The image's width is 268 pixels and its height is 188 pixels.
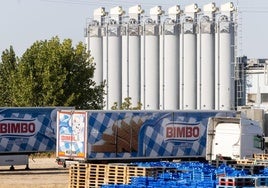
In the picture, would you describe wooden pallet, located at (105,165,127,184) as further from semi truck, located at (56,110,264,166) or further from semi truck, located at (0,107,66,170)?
semi truck, located at (0,107,66,170)

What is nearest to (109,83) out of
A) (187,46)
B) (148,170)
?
(187,46)

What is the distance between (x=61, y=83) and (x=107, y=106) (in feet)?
65.1

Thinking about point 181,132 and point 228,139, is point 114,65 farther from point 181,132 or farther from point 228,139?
point 228,139

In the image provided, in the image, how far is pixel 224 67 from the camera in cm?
8450

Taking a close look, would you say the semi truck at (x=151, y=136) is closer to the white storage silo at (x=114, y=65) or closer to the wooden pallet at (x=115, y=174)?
the wooden pallet at (x=115, y=174)

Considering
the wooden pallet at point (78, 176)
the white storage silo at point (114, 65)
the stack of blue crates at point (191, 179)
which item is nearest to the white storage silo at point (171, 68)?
the white storage silo at point (114, 65)

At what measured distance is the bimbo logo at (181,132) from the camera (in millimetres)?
44375

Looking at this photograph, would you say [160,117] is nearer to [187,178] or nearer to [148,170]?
[148,170]

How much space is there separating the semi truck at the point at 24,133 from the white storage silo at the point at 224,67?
39436 mm

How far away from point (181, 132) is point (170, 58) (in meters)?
42.1

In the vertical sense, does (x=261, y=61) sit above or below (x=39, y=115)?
above

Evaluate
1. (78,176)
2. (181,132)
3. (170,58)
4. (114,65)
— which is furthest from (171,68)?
(78,176)

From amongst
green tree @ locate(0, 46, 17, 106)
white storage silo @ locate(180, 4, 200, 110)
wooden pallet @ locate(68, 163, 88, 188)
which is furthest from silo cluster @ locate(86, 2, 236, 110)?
wooden pallet @ locate(68, 163, 88, 188)

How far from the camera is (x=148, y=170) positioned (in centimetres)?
2912
